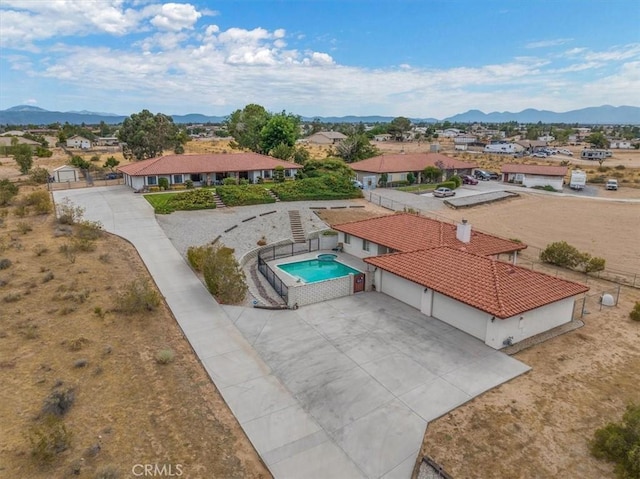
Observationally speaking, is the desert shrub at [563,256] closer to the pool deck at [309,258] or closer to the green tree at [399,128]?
the pool deck at [309,258]

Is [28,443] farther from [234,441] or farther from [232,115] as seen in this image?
[232,115]

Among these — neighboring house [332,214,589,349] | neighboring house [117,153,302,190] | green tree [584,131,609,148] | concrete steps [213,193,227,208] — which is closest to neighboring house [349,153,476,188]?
neighboring house [117,153,302,190]

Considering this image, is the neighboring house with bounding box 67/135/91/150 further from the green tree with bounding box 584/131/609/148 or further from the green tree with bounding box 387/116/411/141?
the green tree with bounding box 584/131/609/148

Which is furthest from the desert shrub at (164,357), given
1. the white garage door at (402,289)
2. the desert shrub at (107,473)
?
the white garage door at (402,289)

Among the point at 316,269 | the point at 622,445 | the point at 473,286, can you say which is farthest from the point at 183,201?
the point at 622,445

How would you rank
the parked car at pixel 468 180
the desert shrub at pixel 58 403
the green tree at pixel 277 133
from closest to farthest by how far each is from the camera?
the desert shrub at pixel 58 403 → the parked car at pixel 468 180 → the green tree at pixel 277 133

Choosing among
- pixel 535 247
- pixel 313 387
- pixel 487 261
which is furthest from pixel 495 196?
pixel 313 387
